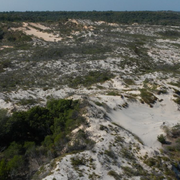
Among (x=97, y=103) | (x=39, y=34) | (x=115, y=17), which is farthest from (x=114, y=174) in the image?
(x=115, y=17)

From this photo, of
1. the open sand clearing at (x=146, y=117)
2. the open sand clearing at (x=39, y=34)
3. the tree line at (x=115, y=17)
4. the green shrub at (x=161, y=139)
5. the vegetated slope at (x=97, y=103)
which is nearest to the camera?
the vegetated slope at (x=97, y=103)

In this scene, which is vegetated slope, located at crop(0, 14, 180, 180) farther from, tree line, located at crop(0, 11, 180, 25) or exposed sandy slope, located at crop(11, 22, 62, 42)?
tree line, located at crop(0, 11, 180, 25)

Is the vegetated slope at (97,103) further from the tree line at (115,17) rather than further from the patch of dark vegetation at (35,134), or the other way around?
the tree line at (115,17)

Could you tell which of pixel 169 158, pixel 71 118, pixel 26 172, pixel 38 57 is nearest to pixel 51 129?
pixel 71 118

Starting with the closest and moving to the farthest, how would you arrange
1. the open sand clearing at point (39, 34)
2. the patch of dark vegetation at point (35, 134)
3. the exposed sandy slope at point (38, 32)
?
1. the patch of dark vegetation at point (35, 134)
2. the open sand clearing at point (39, 34)
3. the exposed sandy slope at point (38, 32)

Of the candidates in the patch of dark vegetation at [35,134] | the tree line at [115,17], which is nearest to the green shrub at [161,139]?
the patch of dark vegetation at [35,134]

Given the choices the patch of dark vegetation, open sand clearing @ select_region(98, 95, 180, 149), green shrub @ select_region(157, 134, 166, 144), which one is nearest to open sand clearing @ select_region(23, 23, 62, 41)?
open sand clearing @ select_region(98, 95, 180, 149)

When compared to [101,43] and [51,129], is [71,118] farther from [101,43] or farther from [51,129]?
[101,43]
